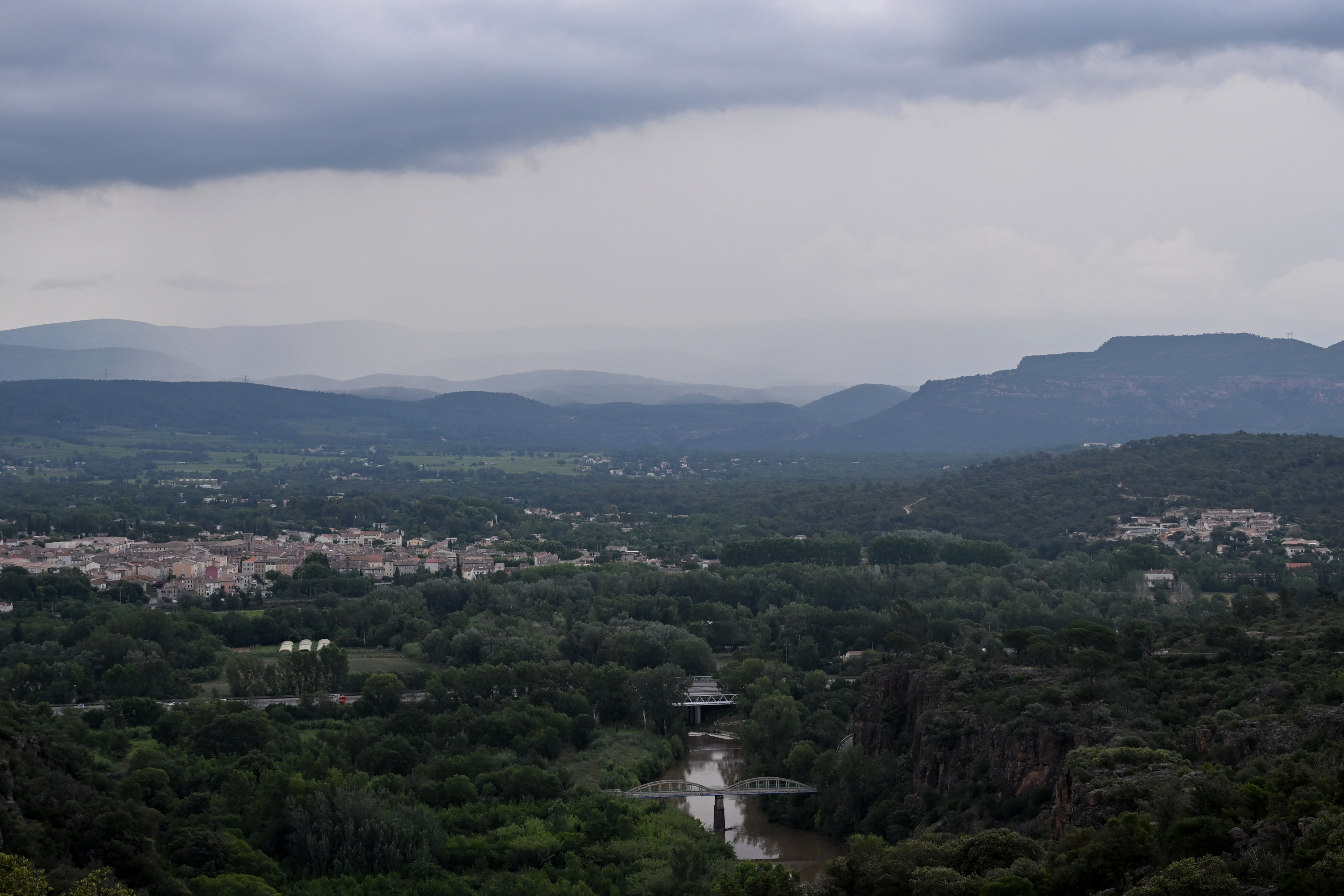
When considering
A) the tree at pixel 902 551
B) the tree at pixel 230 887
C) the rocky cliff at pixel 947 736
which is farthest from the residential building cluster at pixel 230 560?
the tree at pixel 230 887

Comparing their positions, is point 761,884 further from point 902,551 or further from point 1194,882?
point 902,551

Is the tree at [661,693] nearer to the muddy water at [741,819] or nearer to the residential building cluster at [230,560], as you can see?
the muddy water at [741,819]

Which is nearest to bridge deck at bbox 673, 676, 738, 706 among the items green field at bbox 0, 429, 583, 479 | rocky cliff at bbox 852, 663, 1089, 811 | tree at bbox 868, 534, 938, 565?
rocky cliff at bbox 852, 663, 1089, 811

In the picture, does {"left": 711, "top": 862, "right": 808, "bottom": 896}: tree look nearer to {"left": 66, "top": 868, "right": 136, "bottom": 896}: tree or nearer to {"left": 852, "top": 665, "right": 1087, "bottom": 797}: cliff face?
{"left": 852, "top": 665, "right": 1087, "bottom": 797}: cliff face

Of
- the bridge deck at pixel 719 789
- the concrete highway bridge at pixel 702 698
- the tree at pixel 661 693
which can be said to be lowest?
the bridge deck at pixel 719 789

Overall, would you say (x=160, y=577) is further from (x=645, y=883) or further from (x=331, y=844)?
(x=645, y=883)

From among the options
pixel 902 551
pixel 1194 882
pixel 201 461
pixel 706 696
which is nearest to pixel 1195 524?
pixel 902 551
